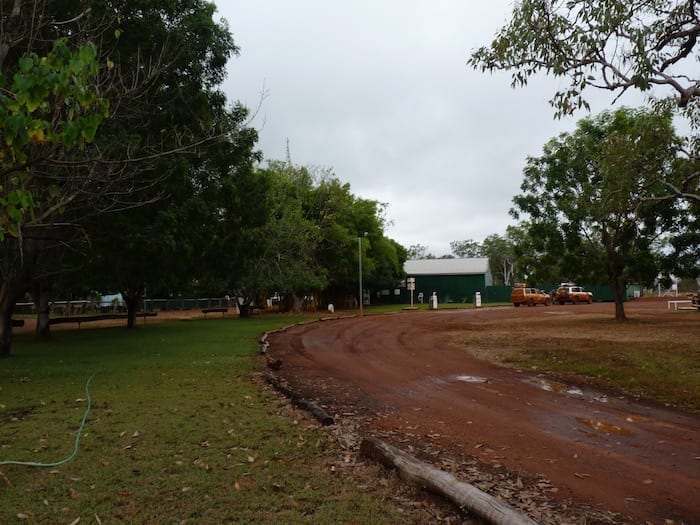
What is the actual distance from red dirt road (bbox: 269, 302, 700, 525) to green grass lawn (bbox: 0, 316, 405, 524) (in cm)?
120

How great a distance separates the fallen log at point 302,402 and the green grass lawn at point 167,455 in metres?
0.24

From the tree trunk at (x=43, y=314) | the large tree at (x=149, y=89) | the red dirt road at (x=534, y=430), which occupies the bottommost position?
the red dirt road at (x=534, y=430)

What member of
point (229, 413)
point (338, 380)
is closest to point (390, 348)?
point (338, 380)

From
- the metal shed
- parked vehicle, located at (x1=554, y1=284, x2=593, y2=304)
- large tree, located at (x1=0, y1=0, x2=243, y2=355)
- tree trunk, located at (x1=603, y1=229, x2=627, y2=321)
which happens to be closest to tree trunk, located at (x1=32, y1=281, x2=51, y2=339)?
large tree, located at (x1=0, y1=0, x2=243, y2=355)

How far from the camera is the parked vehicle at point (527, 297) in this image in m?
44.7

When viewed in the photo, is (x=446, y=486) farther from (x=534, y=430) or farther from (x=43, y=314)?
(x=43, y=314)

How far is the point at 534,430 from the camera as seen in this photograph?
662 cm

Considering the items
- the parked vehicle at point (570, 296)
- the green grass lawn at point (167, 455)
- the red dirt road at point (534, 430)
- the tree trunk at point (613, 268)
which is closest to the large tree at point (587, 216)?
the tree trunk at point (613, 268)

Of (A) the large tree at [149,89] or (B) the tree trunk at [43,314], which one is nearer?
(A) the large tree at [149,89]

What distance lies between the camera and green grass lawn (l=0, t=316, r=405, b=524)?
13.7ft

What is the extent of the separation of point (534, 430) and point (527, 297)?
40.5m

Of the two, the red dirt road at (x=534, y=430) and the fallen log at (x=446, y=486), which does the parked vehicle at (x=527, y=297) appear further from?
the fallen log at (x=446, y=486)

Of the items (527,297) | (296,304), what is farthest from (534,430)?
(527,297)

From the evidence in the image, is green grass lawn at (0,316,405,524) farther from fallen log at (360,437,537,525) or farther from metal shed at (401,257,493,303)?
metal shed at (401,257,493,303)
